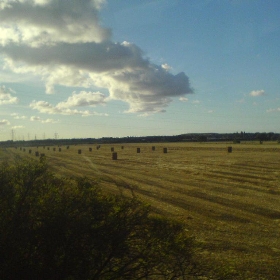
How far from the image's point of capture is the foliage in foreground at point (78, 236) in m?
3.91

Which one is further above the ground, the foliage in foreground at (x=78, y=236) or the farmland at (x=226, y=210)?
the foliage in foreground at (x=78, y=236)

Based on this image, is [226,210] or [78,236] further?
[226,210]

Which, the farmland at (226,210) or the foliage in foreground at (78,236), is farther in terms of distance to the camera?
the farmland at (226,210)

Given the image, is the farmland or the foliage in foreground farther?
the farmland

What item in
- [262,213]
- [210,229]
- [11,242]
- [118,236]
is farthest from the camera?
[262,213]

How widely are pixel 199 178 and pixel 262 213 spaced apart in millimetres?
8846

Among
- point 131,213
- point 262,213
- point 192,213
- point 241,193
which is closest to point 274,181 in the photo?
point 241,193

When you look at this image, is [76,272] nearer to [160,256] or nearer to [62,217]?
[62,217]

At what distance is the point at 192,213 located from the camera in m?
11.4

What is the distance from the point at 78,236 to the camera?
160 inches

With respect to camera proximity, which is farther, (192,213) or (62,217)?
(192,213)

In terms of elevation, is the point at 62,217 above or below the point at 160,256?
above

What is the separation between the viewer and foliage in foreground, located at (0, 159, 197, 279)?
3.91 m

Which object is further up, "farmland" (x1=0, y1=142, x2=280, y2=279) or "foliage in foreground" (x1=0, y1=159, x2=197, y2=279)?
"foliage in foreground" (x1=0, y1=159, x2=197, y2=279)
